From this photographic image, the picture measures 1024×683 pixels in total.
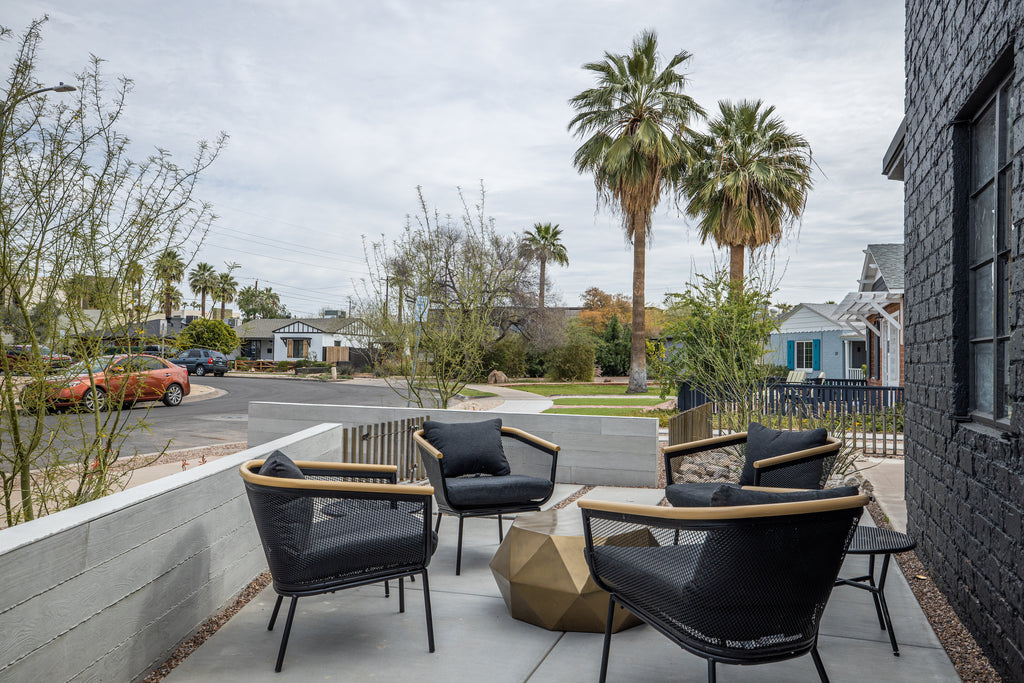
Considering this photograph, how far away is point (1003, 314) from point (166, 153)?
176 inches

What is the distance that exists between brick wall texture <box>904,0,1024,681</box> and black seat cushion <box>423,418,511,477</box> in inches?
113

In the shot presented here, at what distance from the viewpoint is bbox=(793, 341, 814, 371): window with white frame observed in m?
27.3

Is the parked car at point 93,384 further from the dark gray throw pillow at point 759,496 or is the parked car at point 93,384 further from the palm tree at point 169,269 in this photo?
the dark gray throw pillow at point 759,496

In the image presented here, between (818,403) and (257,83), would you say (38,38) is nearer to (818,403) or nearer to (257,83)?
(257,83)

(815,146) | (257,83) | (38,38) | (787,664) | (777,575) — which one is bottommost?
(787,664)

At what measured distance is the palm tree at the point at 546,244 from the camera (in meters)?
31.8

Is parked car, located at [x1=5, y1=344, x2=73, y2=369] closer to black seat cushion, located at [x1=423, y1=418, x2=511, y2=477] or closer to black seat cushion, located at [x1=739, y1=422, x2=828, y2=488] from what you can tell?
black seat cushion, located at [x1=423, y1=418, x2=511, y2=477]

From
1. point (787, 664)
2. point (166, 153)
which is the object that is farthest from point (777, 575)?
point (166, 153)

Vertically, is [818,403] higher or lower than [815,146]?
lower

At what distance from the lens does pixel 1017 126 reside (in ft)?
8.54

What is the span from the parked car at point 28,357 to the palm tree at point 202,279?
5662 cm

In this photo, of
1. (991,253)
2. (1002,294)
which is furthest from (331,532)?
(991,253)

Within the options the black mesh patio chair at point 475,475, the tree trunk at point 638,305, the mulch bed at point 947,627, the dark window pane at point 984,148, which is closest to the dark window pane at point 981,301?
the dark window pane at point 984,148

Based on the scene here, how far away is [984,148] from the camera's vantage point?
3.38 m
